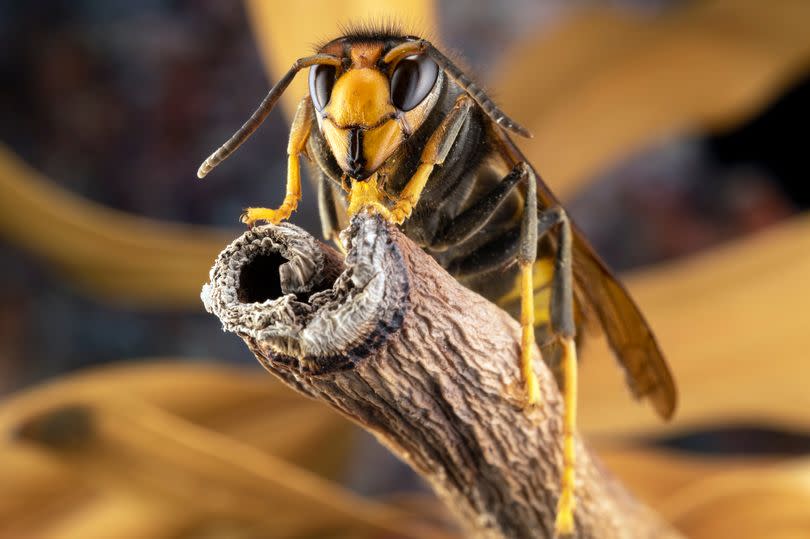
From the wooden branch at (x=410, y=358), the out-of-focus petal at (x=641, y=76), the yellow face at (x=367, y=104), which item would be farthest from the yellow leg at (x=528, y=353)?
the out-of-focus petal at (x=641, y=76)

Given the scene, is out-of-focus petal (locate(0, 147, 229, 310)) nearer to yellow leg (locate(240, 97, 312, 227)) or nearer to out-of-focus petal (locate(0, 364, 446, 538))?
out-of-focus petal (locate(0, 364, 446, 538))

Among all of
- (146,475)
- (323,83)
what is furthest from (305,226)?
(323,83)

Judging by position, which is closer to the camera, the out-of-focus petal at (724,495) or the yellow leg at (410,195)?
the yellow leg at (410,195)

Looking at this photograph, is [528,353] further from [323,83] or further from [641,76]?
[641,76]

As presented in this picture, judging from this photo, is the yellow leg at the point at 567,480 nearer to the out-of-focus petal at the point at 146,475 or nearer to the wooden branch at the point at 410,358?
→ the wooden branch at the point at 410,358

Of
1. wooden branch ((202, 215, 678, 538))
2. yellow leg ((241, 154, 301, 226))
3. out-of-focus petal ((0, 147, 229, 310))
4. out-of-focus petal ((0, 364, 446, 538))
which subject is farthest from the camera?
out-of-focus petal ((0, 147, 229, 310))

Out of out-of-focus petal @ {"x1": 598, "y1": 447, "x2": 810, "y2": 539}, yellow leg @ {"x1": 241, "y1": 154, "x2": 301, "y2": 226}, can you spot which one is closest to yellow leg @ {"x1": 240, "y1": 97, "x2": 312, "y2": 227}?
yellow leg @ {"x1": 241, "y1": 154, "x2": 301, "y2": 226}

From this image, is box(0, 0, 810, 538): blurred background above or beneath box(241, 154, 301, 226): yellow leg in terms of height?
above

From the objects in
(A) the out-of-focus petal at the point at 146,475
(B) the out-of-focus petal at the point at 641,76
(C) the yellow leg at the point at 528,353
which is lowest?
(C) the yellow leg at the point at 528,353
